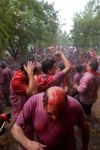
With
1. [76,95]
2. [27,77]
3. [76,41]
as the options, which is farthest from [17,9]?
[76,41]

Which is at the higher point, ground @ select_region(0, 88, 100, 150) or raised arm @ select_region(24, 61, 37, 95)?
raised arm @ select_region(24, 61, 37, 95)

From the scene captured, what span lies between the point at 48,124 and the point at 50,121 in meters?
0.06

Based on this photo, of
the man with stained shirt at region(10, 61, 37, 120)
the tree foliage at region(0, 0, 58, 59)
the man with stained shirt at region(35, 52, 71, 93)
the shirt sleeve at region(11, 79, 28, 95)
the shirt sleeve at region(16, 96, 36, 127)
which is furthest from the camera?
the tree foliage at region(0, 0, 58, 59)

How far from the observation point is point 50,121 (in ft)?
10.9

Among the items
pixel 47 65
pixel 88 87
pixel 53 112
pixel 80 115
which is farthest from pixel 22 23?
pixel 53 112

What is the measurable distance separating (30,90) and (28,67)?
37 cm

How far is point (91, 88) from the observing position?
754 cm

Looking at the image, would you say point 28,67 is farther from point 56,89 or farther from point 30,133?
point 56,89

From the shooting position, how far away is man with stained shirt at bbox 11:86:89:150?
10.8 ft

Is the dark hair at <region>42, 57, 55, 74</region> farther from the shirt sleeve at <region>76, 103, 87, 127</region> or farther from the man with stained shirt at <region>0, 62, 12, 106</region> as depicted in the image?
the man with stained shirt at <region>0, 62, 12, 106</region>

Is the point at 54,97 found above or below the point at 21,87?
above

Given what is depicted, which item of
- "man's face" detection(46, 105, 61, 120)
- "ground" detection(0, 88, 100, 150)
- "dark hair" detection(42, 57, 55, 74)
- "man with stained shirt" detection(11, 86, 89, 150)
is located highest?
"dark hair" detection(42, 57, 55, 74)

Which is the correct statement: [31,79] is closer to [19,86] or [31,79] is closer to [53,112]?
[19,86]

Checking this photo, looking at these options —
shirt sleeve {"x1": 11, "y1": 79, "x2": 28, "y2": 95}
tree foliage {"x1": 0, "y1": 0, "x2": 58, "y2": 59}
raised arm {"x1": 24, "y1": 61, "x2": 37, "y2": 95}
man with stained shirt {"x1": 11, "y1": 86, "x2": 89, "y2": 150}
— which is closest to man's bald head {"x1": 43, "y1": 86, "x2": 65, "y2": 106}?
man with stained shirt {"x1": 11, "y1": 86, "x2": 89, "y2": 150}
